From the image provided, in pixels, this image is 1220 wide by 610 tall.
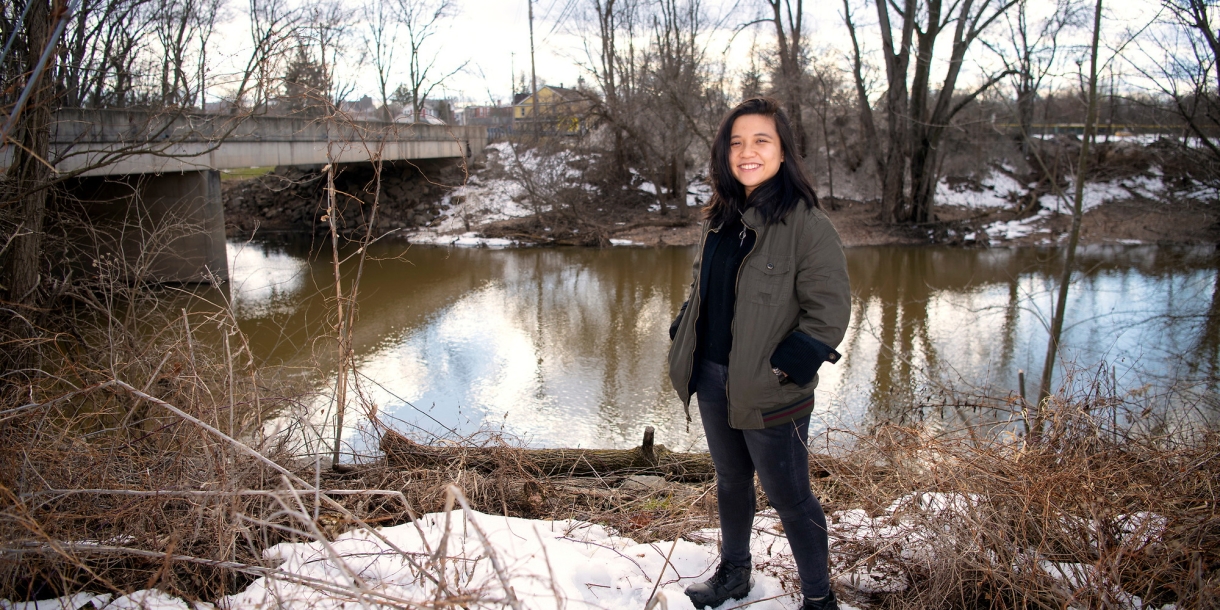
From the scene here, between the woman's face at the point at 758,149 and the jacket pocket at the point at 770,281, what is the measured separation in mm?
274

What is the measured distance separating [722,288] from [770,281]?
17 centimetres

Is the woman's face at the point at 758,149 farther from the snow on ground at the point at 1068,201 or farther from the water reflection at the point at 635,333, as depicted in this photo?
the snow on ground at the point at 1068,201

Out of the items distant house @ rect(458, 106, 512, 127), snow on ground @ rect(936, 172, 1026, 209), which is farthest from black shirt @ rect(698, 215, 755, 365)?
distant house @ rect(458, 106, 512, 127)

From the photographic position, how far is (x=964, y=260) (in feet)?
49.4

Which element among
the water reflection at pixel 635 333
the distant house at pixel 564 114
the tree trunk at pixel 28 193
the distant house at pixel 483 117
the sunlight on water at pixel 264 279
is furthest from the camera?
the distant house at pixel 483 117

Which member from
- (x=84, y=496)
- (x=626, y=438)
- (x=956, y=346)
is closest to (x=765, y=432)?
(x=84, y=496)

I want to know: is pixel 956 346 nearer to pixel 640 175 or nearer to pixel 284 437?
pixel 284 437

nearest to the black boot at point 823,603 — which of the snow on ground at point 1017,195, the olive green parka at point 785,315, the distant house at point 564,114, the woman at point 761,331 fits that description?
the woman at point 761,331

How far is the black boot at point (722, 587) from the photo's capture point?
2467 mm

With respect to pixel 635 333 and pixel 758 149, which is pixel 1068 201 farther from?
pixel 758 149

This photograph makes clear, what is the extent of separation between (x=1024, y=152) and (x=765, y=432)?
989 inches

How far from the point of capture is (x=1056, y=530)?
257 cm

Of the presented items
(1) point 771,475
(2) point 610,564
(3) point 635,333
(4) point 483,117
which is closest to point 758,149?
(1) point 771,475

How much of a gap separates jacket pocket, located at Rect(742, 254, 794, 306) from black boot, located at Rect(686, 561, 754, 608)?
968mm
